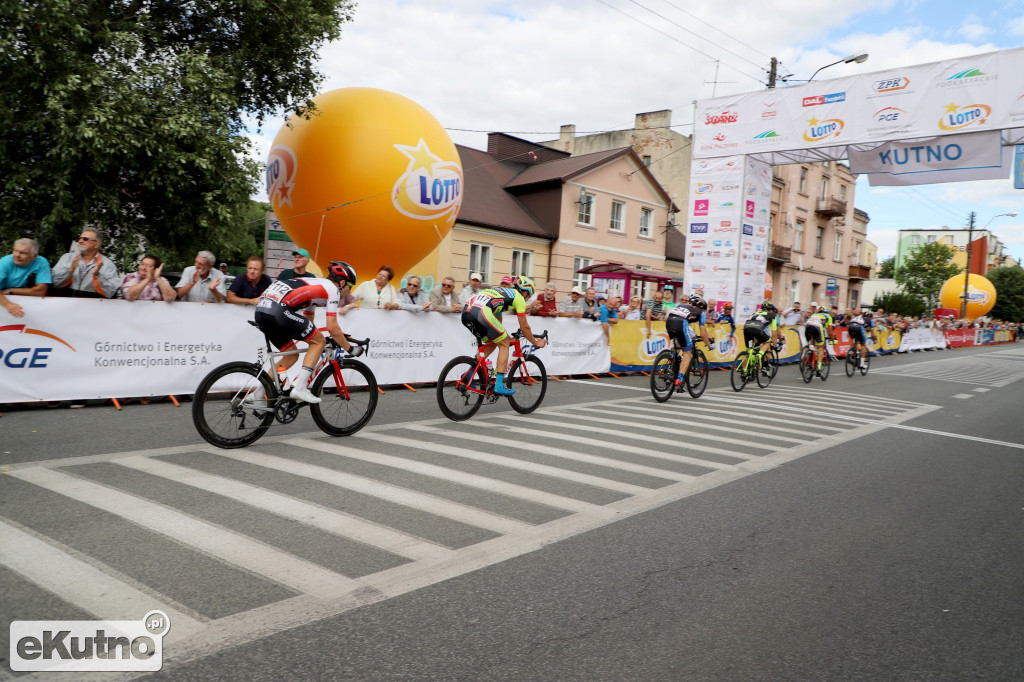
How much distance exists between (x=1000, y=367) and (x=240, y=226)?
82.4 feet

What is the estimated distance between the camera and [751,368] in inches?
568

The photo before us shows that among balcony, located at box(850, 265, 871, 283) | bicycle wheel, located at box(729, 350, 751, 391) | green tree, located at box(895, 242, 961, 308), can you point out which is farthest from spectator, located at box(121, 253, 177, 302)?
green tree, located at box(895, 242, 961, 308)

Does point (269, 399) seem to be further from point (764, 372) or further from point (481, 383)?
point (764, 372)

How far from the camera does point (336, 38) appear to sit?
13.9 m

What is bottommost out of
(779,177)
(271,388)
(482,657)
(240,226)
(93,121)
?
(482,657)

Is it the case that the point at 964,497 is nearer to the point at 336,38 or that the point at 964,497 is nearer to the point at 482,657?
the point at 482,657

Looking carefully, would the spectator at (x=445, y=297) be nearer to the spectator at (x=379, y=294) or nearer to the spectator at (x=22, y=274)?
the spectator at (x=379, y=294)

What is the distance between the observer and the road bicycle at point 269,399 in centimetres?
637

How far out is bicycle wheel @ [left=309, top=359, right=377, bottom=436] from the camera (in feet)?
23.4

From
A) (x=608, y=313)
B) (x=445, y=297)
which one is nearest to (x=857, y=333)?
(x=608, y=313)

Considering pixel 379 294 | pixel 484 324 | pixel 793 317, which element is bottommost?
pixel 484 324

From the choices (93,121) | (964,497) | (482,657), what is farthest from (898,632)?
(93,121)

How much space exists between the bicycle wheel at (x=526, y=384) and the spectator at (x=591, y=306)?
5.79 metres

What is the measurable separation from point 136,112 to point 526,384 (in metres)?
7.51
